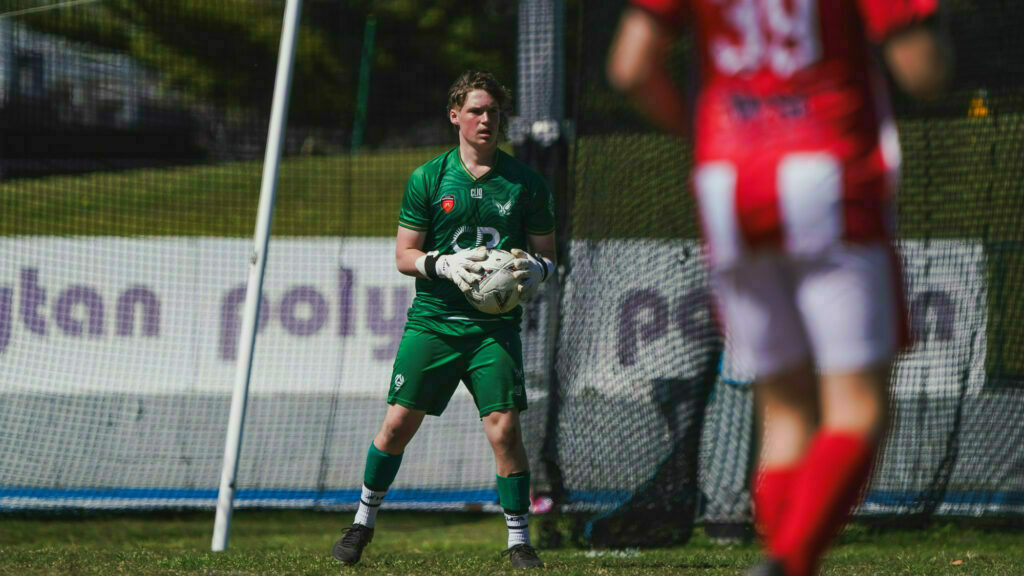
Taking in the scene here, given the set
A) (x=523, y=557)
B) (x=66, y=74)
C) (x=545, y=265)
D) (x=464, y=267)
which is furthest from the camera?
(x=66, y=74)

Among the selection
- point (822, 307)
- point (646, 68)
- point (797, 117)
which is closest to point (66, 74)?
point (646, 68)

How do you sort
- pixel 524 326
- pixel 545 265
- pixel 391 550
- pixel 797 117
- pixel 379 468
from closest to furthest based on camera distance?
pixel 797 117, pixel 545 265, pixel 379 468, pixel 391 550, pixel 524 326

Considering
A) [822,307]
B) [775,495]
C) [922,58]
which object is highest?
[922,58]

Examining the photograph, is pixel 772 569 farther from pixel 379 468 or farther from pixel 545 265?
pixel 379 468

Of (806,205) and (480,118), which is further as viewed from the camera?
(480,118)

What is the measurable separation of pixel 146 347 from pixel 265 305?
904 millimetres

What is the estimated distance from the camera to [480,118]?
16.0ft

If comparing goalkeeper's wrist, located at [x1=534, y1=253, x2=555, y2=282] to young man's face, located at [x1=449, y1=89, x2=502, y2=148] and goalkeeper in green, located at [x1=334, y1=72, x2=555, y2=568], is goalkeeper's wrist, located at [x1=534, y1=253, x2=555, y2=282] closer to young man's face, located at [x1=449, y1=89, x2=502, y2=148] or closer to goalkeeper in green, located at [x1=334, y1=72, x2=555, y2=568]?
goalkeeper in green, located at [x1=334, y1=72, x2=555, y2=568]

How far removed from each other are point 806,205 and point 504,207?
2715 millimetres

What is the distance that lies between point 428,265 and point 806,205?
8.78 ft

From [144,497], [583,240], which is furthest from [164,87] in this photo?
[583,240]

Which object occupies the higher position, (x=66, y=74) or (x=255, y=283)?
(x=66, y=74)

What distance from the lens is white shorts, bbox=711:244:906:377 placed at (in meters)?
2.27

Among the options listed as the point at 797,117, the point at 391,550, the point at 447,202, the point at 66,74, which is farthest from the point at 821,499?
the point at 66,74
